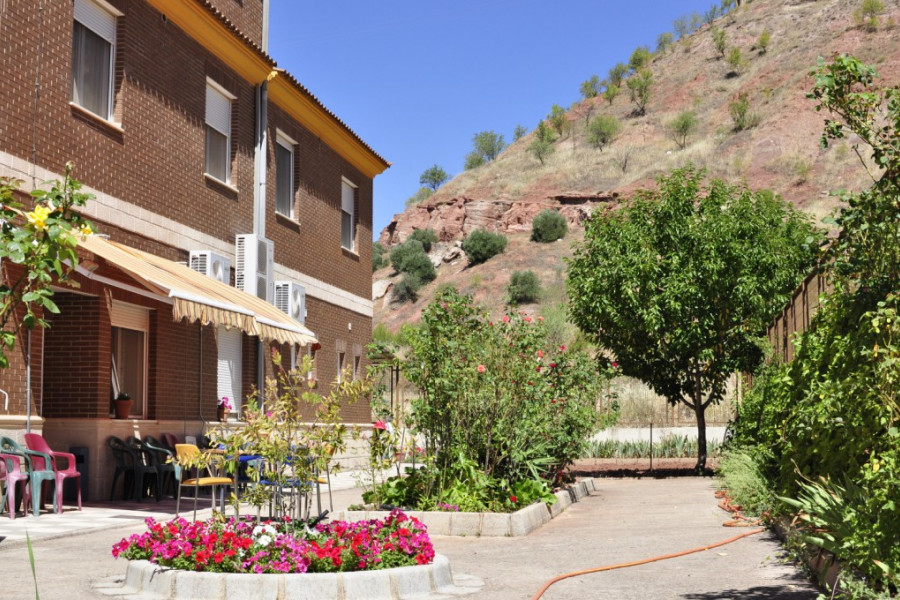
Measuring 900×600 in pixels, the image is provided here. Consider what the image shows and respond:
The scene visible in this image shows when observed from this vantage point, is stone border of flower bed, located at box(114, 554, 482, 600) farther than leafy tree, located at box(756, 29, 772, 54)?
No

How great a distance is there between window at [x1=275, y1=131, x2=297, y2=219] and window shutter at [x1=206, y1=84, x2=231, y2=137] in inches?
78.0

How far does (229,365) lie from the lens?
1833 centimetres

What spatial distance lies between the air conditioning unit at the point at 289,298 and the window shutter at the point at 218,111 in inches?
119

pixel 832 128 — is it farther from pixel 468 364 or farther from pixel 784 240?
pixel 784 240

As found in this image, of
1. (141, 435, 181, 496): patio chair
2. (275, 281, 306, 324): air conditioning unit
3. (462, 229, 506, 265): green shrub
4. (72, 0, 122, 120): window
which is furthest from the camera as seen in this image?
(462, 229, 506, 265): green shrub

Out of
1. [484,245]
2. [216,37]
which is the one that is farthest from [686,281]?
[484,245]

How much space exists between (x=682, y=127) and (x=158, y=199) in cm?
6834

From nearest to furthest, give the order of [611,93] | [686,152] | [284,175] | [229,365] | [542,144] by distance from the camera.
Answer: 1. [229,365]
2. [284,175]
3. [686,152]
4. [542,144]
5. [611,93]

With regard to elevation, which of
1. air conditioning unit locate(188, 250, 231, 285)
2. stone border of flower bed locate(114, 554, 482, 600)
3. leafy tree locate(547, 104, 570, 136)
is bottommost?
stone border of flower bed locate(114, 554, 482, 600)

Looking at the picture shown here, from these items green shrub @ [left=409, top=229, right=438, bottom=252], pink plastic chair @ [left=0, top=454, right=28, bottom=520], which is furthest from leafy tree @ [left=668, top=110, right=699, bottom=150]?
pink plastic chair @ [left=0, top=454, right=28, bottom=520]

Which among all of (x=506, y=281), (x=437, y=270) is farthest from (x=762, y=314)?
(x=437, y=270)

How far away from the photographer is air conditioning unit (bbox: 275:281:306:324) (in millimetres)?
19562

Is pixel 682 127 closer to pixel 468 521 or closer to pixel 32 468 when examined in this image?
pixel 468 521

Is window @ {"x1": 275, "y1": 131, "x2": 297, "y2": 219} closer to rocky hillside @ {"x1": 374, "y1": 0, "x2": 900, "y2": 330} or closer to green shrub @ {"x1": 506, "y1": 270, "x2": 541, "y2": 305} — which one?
green shrub @ {"x1": 506, "y1": 270, "x2": 541, "y2": 305}
